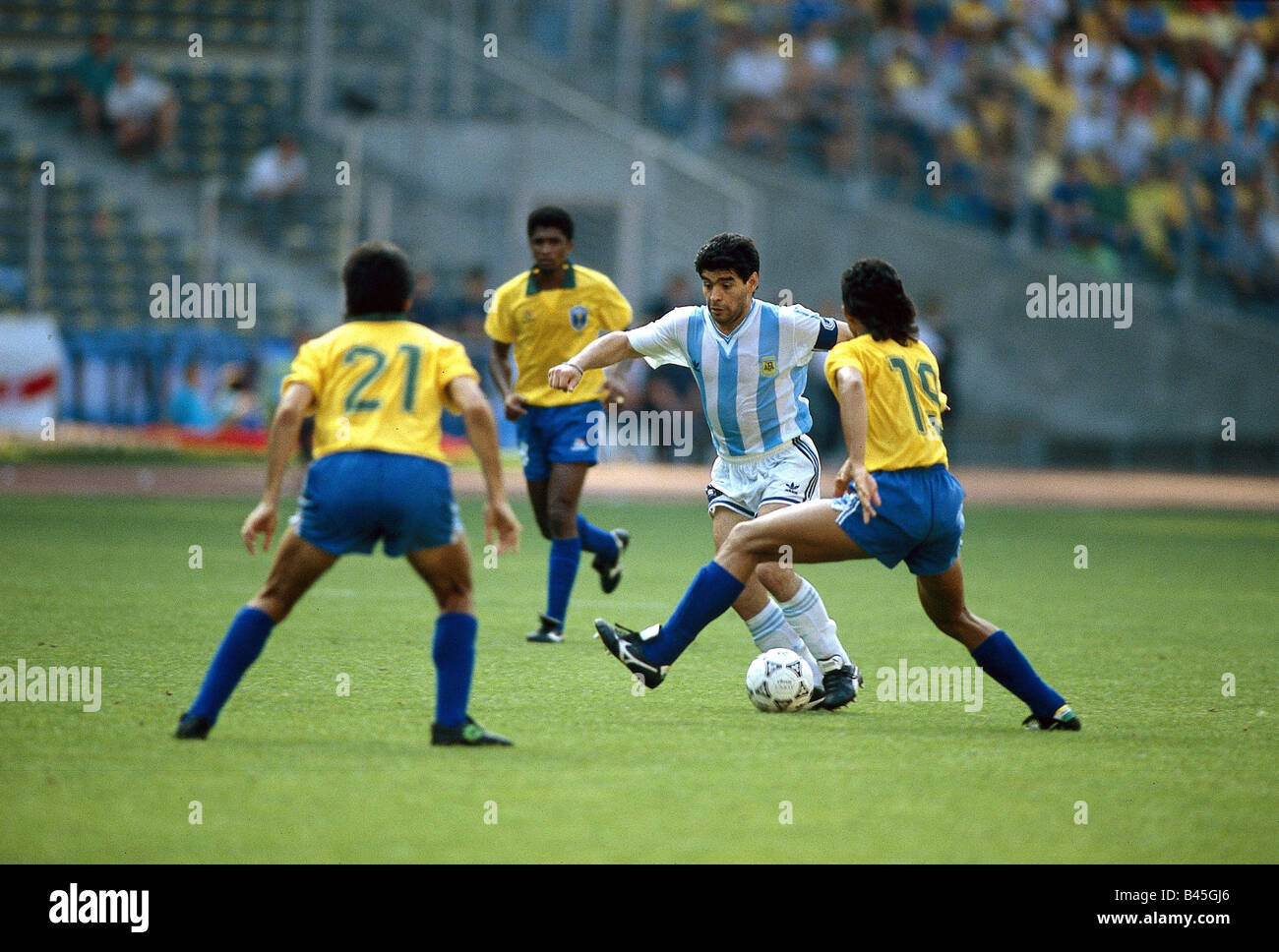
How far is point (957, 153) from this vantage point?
25594 mm

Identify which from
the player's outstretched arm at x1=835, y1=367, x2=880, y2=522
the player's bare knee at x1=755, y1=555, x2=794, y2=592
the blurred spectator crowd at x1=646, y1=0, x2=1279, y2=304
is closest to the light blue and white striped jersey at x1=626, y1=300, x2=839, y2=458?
the player's bare knee at x1=755, y1=555, x2=794, y2=592

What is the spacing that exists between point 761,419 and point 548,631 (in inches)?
94.1

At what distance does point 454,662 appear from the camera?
6.09 m

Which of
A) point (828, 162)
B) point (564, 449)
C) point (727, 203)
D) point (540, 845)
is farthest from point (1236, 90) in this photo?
point (540, 845)

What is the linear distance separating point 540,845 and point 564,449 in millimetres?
5249

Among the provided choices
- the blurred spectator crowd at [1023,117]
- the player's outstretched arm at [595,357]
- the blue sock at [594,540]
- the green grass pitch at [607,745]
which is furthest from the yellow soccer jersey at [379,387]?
the blurred spectator crowd at [1023,117]

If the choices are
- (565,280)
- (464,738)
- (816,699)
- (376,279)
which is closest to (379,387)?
(376,279)

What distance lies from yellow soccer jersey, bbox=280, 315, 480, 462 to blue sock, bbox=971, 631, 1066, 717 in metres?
2.21

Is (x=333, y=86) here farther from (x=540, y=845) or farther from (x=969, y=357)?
(x=540, y=845)

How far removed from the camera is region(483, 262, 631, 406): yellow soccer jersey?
1027 centimetres

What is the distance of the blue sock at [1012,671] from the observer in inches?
269

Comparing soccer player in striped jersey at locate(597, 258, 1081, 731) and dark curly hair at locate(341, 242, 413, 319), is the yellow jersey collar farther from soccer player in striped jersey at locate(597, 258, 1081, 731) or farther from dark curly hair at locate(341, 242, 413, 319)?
dark curly hair at locate(341, 242, 413, 319)

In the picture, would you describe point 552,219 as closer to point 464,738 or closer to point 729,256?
point 729,256

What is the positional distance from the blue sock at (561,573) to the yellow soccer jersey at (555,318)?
86 cm
